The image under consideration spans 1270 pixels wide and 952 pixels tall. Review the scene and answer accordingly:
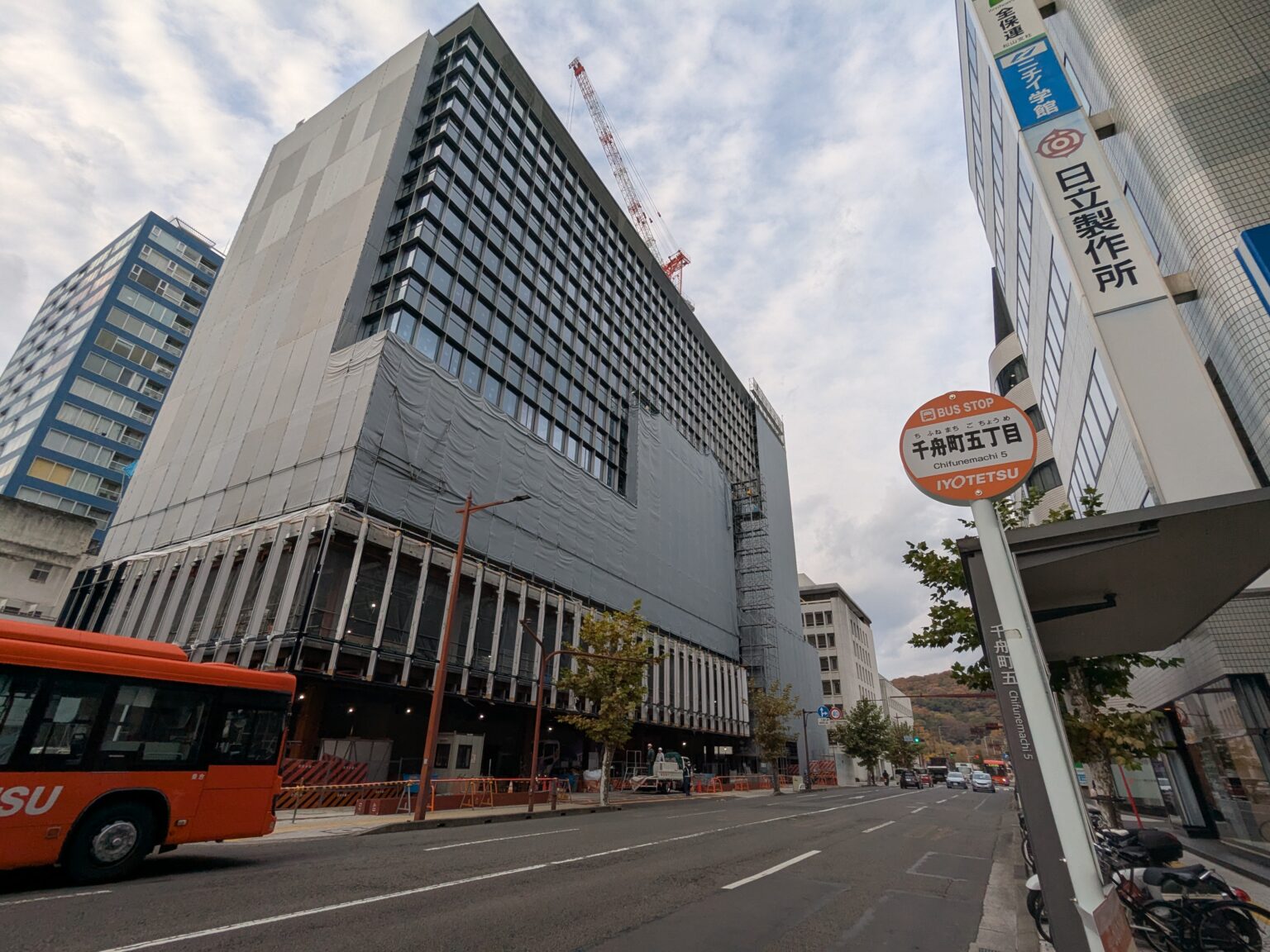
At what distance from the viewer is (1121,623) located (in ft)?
23.0

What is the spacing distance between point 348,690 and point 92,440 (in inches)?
2195

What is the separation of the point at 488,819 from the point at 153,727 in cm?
1284

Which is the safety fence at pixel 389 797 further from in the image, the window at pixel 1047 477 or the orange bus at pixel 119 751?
the window at pixel 1047 477

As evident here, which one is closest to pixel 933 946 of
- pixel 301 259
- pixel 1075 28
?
pixel 1075 28

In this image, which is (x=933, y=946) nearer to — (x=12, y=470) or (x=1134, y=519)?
(x=1134, y=519)

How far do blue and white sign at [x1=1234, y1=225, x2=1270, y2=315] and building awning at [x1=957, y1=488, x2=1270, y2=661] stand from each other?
6185 mm

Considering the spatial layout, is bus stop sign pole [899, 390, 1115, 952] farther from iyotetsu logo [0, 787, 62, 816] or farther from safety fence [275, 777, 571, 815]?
safety fence [275, 777, 571, 815]

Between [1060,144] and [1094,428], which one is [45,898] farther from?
[1094,428]

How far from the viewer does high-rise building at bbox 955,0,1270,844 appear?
9805 mm

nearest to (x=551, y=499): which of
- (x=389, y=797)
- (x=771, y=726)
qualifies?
(x=389, y=797)

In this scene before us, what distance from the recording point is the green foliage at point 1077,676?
9188 mm

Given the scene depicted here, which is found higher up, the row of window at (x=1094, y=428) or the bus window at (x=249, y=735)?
the row of window at (x=1094, y=428)

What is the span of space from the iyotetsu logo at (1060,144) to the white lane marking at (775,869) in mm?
15941

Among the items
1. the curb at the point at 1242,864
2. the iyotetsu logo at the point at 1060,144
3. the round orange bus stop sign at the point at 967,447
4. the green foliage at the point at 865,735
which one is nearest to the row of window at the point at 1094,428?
the iyotetsu logo at the point at 1060,144
